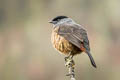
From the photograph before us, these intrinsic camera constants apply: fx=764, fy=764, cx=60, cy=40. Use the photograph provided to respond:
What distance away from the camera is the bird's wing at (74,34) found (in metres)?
10.7

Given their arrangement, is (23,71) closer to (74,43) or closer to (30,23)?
(30,23)

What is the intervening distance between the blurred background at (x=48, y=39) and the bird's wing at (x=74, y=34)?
7915 mm

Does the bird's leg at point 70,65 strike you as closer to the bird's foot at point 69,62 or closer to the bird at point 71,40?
the bird's foot at point 69,62

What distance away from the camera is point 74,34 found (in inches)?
429

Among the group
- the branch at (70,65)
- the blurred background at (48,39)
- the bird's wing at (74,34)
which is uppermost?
the blurred background at (48,39)

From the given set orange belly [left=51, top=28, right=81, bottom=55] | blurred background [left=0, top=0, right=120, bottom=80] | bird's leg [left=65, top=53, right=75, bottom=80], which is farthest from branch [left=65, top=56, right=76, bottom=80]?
blurred background [left=0, top=0, right=120, bottom=80]

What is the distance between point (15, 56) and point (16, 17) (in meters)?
5.81

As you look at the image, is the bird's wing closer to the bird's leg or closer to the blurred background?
the bird's leg

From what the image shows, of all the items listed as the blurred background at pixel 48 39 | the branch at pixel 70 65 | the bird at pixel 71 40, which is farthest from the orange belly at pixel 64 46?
the blurred background at pixel 48 39

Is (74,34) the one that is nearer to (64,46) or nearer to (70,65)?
(64,46)

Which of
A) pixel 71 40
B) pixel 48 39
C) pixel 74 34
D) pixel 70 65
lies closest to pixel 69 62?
pixel 70 65

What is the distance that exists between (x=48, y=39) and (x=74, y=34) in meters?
11.4

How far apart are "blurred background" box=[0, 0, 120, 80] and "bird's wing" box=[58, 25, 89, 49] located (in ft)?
26.0

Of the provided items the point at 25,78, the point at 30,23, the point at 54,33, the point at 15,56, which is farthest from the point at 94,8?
the point at 54,33
